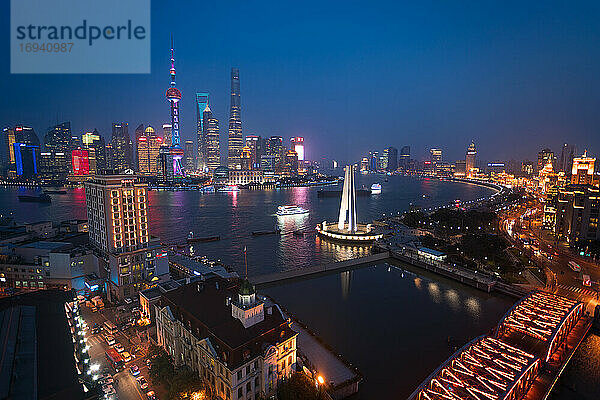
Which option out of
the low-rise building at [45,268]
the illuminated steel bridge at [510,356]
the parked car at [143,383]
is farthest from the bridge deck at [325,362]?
the low-rise building at [45,268]

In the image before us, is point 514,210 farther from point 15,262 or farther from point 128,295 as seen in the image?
point 15,262

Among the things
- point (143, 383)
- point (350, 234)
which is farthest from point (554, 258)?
point (143, 383)

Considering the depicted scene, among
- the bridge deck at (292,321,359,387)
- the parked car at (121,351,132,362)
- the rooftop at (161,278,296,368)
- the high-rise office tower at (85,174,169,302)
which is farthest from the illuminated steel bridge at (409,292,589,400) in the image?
the high-rise office tower at (85,174,169,302)

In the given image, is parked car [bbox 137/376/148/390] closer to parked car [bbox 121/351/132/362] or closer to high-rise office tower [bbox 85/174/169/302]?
parked car [bbox 121/351/132/362]

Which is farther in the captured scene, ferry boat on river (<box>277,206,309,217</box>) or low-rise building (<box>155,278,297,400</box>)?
ferry boat on river (<box>277,206,309,217</box>)

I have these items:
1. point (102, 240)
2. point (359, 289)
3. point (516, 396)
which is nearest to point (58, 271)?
point (102, 240)

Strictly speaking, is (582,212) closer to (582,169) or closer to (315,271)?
(315,271)
